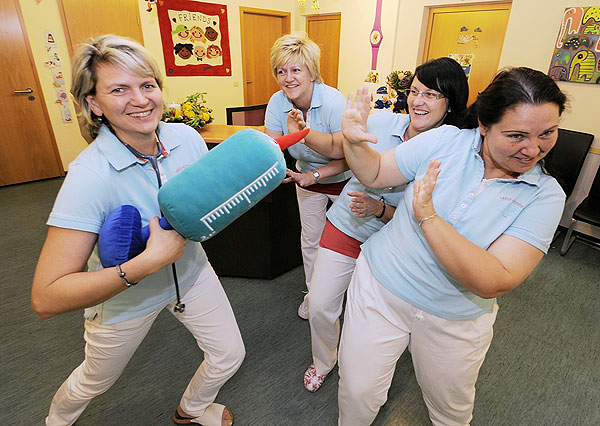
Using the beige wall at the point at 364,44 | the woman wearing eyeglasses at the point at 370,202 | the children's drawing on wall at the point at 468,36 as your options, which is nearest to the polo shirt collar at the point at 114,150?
the woman wearing eyeglasses at the point at 370,202

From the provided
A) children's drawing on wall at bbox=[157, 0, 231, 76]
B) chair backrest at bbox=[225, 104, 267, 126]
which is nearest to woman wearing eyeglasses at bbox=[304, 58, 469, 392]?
chair backrest at bbox=[225, 104, 267, 126]

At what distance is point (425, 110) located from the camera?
1.34 meters

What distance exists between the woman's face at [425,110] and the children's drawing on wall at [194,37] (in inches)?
191

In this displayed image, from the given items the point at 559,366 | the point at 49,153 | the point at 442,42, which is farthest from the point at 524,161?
the point at 49,153

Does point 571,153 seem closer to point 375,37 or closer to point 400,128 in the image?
point 400,128

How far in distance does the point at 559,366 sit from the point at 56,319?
300cm

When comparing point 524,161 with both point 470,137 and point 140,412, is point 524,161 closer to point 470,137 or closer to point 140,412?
point 470,137

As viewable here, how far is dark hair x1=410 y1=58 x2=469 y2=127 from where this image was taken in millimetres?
1301

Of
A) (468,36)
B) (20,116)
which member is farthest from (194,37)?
(468,36)

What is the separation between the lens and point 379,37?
5168 mm

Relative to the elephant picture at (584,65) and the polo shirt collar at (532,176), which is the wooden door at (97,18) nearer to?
the polo shirt collar at (532,176)

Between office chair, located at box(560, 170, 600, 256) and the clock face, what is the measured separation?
137 inches

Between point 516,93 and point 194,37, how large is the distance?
18.1 feet

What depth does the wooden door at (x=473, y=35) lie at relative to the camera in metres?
4.10
